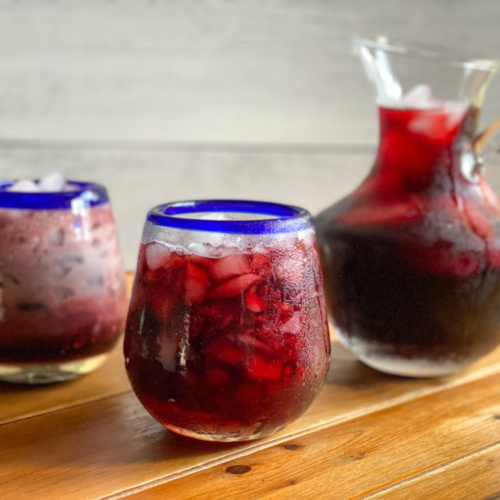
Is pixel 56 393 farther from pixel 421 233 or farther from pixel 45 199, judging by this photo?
pixel 421 233

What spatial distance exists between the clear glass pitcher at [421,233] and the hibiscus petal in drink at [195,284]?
0.23m

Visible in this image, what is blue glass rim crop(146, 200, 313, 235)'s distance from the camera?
0.49 meters

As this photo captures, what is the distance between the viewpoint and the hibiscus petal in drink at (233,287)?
492mm

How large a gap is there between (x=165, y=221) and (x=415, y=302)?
0.27 meters

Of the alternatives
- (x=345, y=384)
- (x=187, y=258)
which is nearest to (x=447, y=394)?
(x=345, y=384)

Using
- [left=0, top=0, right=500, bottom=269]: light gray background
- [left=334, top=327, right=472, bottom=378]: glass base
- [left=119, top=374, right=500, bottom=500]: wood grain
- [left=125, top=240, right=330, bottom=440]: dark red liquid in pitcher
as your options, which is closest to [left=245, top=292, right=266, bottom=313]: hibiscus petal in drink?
[left=125, top=240, right=330, bottom=440]: dark red liquid in pitcher

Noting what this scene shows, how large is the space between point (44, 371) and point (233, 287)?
0.85ft

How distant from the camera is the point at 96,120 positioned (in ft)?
5.88

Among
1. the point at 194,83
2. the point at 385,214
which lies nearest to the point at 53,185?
the point at 385,214

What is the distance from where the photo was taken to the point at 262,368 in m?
0.50

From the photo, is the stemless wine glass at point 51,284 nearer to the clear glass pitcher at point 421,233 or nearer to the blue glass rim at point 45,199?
the blue glass rim at point 45,199

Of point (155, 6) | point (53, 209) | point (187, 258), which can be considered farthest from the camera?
point (155, 6)

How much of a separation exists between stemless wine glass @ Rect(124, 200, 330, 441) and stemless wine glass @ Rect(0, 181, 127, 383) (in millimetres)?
131

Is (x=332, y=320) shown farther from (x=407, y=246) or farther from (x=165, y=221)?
(x=165, y=221)
